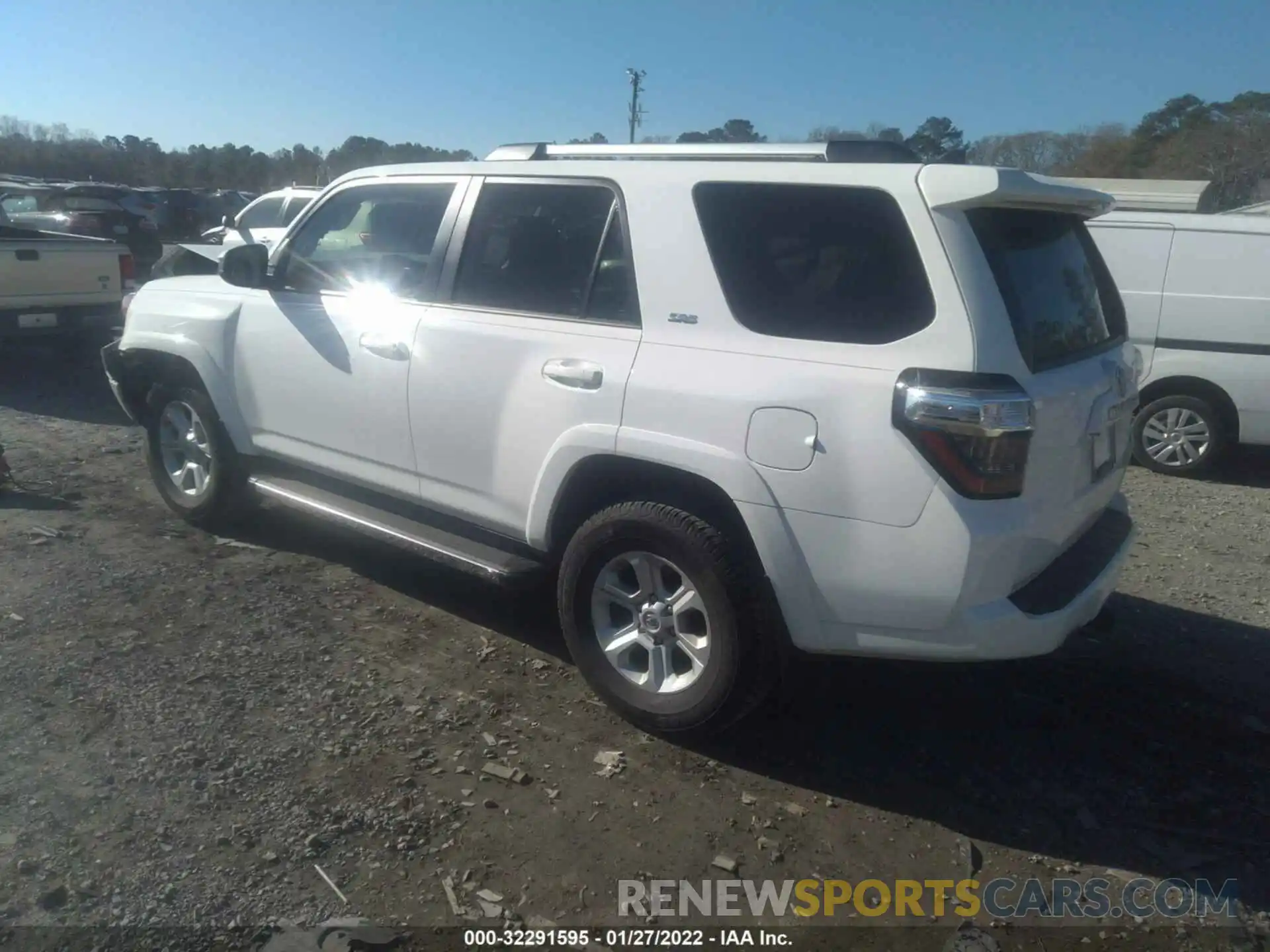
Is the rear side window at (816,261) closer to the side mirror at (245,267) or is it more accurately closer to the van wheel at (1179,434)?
the side mirror at (245,267)

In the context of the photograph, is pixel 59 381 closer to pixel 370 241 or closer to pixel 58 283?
pixel 58 283

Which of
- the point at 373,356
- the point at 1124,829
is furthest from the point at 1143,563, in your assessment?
the point at 373,356

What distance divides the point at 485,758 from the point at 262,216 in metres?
12.7

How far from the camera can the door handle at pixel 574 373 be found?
3652mm

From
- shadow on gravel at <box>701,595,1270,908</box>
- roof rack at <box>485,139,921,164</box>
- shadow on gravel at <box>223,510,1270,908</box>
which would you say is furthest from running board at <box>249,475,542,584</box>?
roof rack at <box>485,139,921,164</box>

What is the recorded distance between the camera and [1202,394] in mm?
7988

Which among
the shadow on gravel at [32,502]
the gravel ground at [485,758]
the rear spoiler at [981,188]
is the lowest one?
the shadow on gravel at [32,502]

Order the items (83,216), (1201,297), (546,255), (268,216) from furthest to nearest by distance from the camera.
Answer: (83,216), (268,216), (1201,297), (546,255)

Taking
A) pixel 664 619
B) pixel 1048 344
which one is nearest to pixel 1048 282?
pixel 1048 344

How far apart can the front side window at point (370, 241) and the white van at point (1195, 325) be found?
5.77 meters

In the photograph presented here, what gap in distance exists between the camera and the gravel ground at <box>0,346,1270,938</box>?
297 centimetres

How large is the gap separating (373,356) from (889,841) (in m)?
2.84

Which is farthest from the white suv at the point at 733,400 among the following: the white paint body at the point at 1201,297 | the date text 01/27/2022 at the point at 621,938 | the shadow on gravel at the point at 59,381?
the shadow on gravel at the point at 59,381

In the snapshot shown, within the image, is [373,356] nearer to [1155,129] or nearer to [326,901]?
[326,901]
